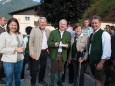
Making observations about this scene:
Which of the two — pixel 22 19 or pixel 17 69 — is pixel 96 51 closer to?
pixel 17 69

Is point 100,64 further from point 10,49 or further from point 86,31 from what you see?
point 86,31

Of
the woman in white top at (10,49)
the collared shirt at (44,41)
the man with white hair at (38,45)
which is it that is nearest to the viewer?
the woman in white top at (10,49)

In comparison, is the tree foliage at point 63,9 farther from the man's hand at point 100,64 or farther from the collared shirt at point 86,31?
the man's hand at point 100,64

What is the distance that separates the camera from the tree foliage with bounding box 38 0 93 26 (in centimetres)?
3434

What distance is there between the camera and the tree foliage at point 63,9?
34.3 meters

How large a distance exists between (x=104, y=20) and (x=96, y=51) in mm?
26128

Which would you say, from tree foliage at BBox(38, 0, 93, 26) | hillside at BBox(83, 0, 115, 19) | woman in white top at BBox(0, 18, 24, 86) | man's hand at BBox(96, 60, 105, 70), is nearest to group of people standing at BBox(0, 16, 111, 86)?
woman in white top at BBox(0, 18, 24, 86)

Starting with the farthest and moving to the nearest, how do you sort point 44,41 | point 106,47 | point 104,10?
point 104,10
point 44,41
point 106,47

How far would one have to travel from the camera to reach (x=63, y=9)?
34.8 meters

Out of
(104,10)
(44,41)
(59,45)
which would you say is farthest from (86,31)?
(104,10)

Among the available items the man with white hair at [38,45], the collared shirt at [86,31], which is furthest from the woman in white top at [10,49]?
the collared shirt at [86,31]

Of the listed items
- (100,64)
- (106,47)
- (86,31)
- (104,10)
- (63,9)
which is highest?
(63,9)

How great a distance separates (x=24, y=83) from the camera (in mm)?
10164

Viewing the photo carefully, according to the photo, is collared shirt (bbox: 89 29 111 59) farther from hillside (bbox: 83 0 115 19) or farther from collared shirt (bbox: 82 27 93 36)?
hillside (bbox: 83 0 115 19)
